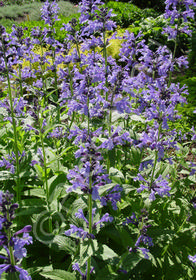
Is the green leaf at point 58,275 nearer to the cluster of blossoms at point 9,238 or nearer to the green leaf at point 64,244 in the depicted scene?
the green leaf at point 64,244

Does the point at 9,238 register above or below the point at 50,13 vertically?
below

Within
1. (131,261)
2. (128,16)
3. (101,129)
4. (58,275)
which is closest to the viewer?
(58,275)

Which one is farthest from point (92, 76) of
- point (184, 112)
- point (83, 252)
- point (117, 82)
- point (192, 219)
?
point (184, 112)

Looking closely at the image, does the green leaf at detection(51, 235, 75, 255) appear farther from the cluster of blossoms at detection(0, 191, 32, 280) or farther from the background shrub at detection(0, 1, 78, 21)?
the background shrub at detection(0, 1, 78, 21)

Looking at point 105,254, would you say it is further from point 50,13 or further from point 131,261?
point 50,13

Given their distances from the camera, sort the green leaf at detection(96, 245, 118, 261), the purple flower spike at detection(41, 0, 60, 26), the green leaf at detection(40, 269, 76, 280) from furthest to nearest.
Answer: the purple flower spike at detection(41, 0, 60, 26) < the green leaf at detection(96, 245, 118, 261) < the green leaf at detection(40, 269, 76, 280)

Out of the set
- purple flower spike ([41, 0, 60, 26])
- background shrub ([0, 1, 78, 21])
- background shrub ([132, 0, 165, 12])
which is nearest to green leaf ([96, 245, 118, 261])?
purple flower spike ([41, 0, 60, 26])

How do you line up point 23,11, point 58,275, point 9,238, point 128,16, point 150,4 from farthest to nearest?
point 23,11 → point 150,4 → point 128,16 → point 58,275 → point 9,238

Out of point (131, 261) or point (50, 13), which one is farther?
point (50, 13)

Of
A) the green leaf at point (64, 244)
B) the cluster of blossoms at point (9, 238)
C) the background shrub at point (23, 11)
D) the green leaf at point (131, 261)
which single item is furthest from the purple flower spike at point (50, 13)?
the background shrub at point (23, 11)

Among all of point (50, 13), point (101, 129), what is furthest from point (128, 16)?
point (101, 129)

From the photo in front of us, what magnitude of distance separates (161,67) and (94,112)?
1022mm

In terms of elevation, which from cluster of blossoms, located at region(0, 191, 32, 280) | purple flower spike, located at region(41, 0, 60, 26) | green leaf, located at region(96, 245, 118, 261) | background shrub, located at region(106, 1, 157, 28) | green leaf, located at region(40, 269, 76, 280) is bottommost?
green leaf, located at region(40, 269, 76, 280)

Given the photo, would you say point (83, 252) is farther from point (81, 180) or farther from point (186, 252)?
point (186, 252)
